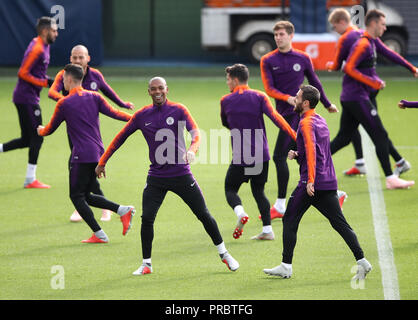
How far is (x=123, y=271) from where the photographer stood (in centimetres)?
845

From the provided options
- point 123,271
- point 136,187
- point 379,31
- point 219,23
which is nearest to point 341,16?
point 379,31

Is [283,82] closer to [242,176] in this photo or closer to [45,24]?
[242,176]

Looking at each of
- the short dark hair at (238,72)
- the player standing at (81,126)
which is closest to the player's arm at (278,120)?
the short dark hair at (238,72)

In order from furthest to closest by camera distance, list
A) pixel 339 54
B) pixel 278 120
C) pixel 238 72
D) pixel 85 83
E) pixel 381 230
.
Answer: pixel 339 54
pixel 85 83
pixel 381 230
pixel 238 72
pixel 278 120

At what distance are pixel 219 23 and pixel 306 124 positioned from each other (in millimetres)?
16888

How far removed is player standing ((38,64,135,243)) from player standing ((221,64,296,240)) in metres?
1.11

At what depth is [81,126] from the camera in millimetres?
9242

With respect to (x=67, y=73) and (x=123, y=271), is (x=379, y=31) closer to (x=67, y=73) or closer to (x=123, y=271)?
(x=67, y=73)

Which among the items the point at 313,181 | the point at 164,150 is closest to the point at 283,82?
the point at 164,150

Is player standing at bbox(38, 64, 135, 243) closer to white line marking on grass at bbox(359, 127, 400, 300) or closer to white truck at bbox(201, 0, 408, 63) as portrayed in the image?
white line marking on grass at bbox(359, 127, 400, 300)

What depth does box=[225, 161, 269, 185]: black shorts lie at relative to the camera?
931 cm

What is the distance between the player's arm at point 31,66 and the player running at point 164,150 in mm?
3997

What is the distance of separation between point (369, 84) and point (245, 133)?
10.2ft

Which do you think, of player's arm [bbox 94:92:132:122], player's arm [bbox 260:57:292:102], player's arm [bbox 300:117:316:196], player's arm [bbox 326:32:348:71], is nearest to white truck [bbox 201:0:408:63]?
player's arm [bbox 326:32:348:71]
